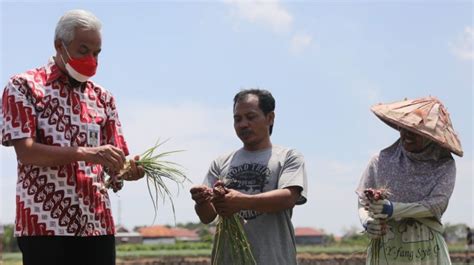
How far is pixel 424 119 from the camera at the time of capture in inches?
180

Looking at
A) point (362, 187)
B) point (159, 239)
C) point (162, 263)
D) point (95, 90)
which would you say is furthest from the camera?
point (159, 239)

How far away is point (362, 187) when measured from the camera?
482 cm

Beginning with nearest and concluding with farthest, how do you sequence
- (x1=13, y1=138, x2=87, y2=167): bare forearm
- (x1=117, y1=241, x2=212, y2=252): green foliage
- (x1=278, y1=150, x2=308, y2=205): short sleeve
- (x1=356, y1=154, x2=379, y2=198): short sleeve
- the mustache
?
(x1=13, y1=138, x2=87, y2=167): bare forearm
(x1=278, y1=150, x2=308, y2=205): short sleeve
the mustache
(x1=356, y1=154, x2=379, y2=198): short sleeve
(x1=117, y1=241, x2=212, y2=252): green foliage

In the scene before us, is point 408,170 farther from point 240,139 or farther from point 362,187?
point 240,139

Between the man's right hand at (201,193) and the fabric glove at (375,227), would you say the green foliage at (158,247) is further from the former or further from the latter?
the man's right hand at (201,193)

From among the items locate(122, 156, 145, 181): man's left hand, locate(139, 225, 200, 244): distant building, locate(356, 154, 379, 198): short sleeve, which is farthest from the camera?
locate(139, 225, 200, 244): distant building

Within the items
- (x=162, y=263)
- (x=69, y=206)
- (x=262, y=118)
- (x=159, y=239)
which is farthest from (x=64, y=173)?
(x=159, y=239)

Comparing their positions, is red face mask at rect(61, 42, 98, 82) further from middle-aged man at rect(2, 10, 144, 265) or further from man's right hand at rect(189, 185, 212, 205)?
man's right hand at rect(189, 185, 212, 205)

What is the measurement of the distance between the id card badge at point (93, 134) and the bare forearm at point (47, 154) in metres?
0.21

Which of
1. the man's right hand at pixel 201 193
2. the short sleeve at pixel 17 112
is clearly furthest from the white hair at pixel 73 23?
the man's right hand at pixel 201 193

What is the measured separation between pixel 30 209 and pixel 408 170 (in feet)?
7.89

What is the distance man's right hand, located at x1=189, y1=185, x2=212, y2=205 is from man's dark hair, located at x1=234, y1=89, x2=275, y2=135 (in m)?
0.64

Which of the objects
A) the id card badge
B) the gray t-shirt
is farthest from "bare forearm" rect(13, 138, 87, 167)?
the gray t-shirt

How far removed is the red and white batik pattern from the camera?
3.44 meters
